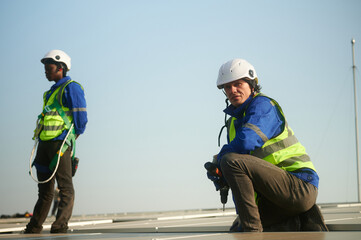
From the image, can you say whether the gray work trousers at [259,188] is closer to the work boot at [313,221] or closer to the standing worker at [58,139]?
the work boot at [313,221]

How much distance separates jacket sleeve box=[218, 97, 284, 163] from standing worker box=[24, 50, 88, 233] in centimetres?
301

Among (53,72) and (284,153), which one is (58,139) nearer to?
(53,72)

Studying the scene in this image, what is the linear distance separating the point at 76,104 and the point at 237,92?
2825 mm

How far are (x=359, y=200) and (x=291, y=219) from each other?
16039 mm

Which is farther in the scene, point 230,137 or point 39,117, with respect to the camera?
point 39,117

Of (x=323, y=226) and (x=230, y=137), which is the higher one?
(x=230, y=137)

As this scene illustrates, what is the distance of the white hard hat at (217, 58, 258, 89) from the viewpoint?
4.75 m

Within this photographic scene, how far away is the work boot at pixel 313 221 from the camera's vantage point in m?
4.34

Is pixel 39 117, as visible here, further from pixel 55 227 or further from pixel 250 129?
pixel 250 129

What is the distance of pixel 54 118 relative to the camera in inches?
274

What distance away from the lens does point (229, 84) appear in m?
4.79

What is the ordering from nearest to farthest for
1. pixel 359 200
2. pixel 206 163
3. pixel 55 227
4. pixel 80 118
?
pixel 206 163
pixel 55 227
pixel 80 118
pixel 359 200

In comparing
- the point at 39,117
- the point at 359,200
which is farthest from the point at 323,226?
the point at 359,200

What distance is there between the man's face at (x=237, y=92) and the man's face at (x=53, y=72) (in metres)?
3.11
